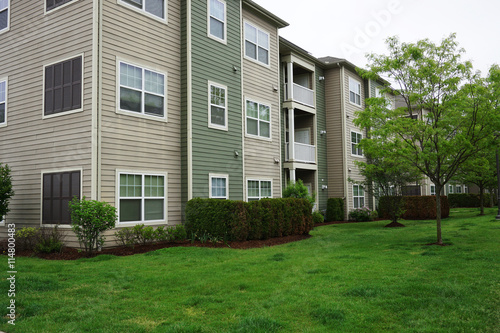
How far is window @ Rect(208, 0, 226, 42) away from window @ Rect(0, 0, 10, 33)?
723cm

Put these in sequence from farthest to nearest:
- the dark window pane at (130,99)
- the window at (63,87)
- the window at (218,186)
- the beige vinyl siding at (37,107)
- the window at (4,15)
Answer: the window at (218,186) → the window at (4,15) → the dark window pane at (130,99) → the window at (63,87) → the beige vinyl siding at (37,107)

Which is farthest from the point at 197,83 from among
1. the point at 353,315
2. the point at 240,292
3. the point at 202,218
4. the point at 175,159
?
the point at 353,315

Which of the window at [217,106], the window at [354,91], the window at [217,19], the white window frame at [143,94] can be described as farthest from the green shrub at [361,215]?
the white window frame at [143,94]

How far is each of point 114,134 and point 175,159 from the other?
2.60 m

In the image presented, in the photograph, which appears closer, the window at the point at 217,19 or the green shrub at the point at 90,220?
the green shrub at the point at 90,220

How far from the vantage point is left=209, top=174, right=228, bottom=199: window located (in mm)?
14745

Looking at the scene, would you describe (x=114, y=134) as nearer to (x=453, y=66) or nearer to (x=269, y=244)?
(x=269, y=244)

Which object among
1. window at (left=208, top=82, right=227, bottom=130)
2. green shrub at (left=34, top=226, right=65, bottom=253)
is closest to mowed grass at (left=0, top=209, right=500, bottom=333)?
green shrub at (left=34, top=226, right=65, bottom=253)

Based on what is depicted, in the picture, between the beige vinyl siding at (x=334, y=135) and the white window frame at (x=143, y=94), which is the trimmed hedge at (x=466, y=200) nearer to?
the beige vinyl siding at (x=334, y=135)

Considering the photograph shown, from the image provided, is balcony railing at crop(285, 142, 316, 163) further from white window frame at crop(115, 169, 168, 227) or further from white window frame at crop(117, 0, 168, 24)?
white window frame at crop(117, 0, 168, 24)

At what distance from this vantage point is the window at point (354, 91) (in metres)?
26.4

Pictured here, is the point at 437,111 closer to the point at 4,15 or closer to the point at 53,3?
the point at 53,3

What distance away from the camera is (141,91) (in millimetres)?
12742

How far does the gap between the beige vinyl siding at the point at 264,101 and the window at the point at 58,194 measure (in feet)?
23.6
